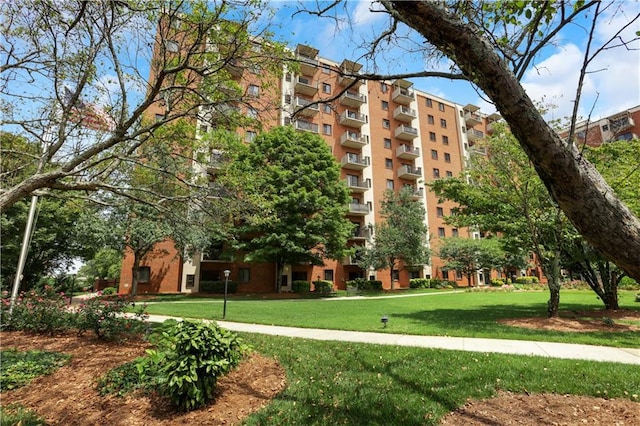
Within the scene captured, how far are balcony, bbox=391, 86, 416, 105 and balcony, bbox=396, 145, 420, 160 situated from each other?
6596mm

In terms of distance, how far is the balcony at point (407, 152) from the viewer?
136ft

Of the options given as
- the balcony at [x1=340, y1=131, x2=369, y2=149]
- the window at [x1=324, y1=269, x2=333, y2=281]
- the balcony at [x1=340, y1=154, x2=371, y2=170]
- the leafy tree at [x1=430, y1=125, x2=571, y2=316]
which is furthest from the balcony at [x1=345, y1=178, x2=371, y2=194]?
the leafy tree at [x1=430, y1=125, x2=571, y2=316]

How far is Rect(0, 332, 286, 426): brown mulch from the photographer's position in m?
4.02

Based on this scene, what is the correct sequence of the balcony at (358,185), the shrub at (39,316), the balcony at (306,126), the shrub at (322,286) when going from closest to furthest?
the shrub at (39,316)
the shrub at (322,286)
the balcony at (306,126)
the balcony at (358,185)

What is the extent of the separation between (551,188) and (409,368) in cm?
426

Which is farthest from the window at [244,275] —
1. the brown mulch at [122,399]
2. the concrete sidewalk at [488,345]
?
the brown mulch at [122,399]


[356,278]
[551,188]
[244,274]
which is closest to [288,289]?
[244,274]

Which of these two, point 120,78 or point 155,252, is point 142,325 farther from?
point 155,252

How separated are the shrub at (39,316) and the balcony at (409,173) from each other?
37.4 m

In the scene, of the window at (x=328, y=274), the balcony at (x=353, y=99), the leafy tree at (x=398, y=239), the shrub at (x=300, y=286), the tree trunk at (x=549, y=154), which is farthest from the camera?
the balcony at (x=353, y=99)

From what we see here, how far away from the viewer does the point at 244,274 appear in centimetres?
3091

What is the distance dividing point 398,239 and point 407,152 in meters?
14.5

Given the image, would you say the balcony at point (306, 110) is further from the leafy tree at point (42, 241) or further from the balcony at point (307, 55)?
the leafy tree at point (42, 241)

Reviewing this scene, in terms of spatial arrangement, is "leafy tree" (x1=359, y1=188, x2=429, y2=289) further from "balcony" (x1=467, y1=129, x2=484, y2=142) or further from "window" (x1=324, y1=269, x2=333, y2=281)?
"balcony" (x1=467, y1=129, x2=484, y2=142)
